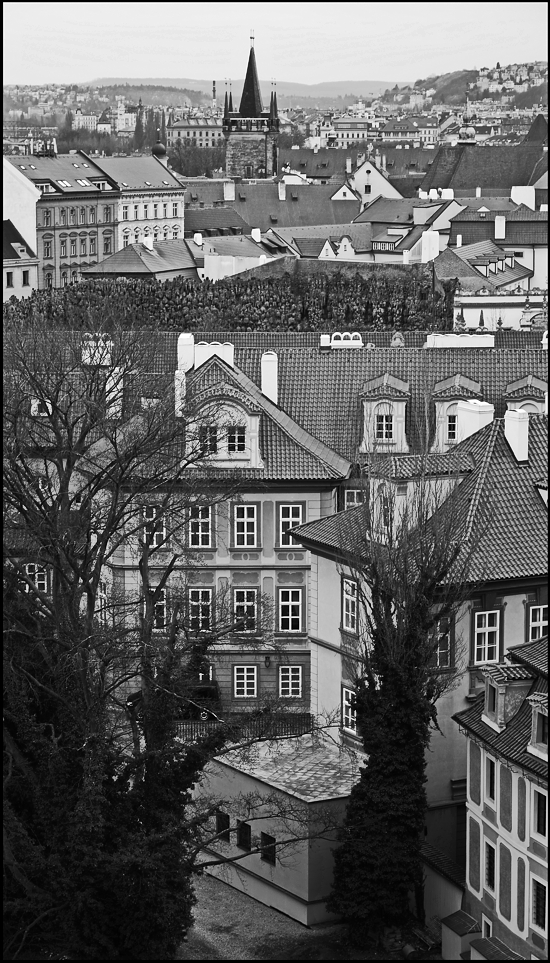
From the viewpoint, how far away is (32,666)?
24.5 m

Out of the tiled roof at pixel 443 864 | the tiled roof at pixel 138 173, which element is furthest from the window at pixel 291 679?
Answer: the tiled roof at pixel 138 173

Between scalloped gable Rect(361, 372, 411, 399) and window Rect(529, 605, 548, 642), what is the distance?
26.1ft

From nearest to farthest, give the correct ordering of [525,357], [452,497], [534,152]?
[452,497] → [525,357] → [534,152]

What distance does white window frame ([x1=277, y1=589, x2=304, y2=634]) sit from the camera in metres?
33.8

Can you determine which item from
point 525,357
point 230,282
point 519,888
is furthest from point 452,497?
point 230,282

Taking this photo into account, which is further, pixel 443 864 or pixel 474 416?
pixel 474 416

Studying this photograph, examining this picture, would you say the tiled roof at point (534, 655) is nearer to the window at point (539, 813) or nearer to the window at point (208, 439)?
the window at point (539, 813)

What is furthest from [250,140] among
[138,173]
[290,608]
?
[290,608]

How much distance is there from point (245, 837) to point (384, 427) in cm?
A: 1018

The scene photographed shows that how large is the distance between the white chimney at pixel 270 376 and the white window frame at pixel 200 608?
14.2 ft

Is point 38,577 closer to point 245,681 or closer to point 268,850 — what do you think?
point 245,681

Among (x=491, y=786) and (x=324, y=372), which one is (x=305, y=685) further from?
(x=491, y=786)

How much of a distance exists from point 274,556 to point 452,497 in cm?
697

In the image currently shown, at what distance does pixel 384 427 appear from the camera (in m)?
34.8
